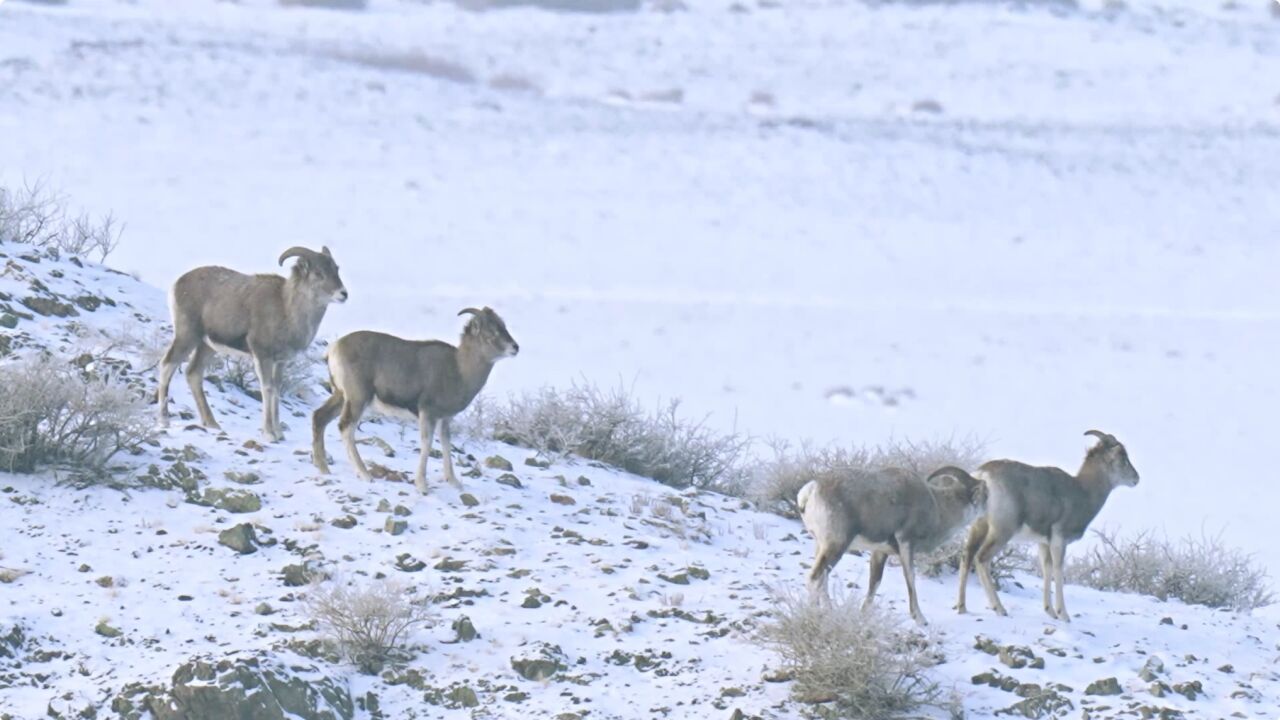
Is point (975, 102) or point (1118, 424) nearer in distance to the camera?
point (1118, 424)

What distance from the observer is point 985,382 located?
32.0 metres

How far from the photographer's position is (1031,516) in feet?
41.0

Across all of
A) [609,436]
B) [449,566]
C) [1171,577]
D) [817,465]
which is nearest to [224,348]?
[449,566]

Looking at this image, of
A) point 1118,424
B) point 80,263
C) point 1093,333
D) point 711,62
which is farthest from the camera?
point 711,62

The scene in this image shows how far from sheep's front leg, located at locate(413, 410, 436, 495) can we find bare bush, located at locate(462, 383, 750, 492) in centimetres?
210

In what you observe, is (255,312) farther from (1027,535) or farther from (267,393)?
(1027,535)

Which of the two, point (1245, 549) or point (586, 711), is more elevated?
point (586, 711)

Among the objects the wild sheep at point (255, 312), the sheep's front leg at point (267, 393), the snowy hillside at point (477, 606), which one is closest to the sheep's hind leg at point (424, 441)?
the snowy hillside at point (477, 606)

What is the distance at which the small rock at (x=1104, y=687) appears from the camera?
11469 millimetres

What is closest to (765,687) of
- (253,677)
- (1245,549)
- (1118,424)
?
(253,677)

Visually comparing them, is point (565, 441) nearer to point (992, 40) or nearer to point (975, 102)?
point (975, 102)

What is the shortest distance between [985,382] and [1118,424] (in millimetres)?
2776

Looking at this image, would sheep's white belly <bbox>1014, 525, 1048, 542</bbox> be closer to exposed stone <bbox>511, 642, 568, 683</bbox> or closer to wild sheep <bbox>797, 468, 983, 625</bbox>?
wild sheep <bbox>797, 468, 983, 625</bbox>

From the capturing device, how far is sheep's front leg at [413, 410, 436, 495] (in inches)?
527
